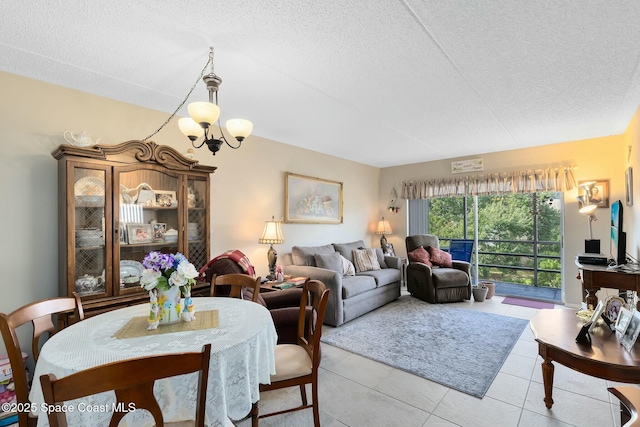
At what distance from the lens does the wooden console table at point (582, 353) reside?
166 cm

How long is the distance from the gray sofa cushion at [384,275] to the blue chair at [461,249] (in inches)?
54.2

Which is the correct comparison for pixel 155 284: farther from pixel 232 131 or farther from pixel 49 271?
pixel 49 271

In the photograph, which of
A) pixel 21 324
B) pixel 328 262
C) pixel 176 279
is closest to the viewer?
pixel 21 324

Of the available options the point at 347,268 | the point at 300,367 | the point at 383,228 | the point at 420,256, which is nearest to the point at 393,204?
the point at 383,228

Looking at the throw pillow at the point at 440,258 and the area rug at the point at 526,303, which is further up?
the throw pillow at the point at 440,258

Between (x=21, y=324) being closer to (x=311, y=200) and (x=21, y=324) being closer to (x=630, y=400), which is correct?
(x=630, y=400)

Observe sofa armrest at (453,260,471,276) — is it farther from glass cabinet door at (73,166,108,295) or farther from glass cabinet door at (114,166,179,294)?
glass cabinet door at (73,166,108,295)

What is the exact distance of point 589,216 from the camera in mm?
4168

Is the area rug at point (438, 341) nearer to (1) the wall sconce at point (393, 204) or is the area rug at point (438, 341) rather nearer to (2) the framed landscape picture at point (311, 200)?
(2) the framed landscape picture at point (311, 200)

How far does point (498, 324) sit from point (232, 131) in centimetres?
378

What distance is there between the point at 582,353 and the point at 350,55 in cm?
240

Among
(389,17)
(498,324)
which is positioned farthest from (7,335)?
(498,324)

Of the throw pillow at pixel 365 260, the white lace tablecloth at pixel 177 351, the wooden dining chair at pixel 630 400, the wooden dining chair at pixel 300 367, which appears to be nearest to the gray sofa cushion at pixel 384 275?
the throw pillow at pixel 365 260

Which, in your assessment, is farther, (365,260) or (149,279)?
(365,260)
